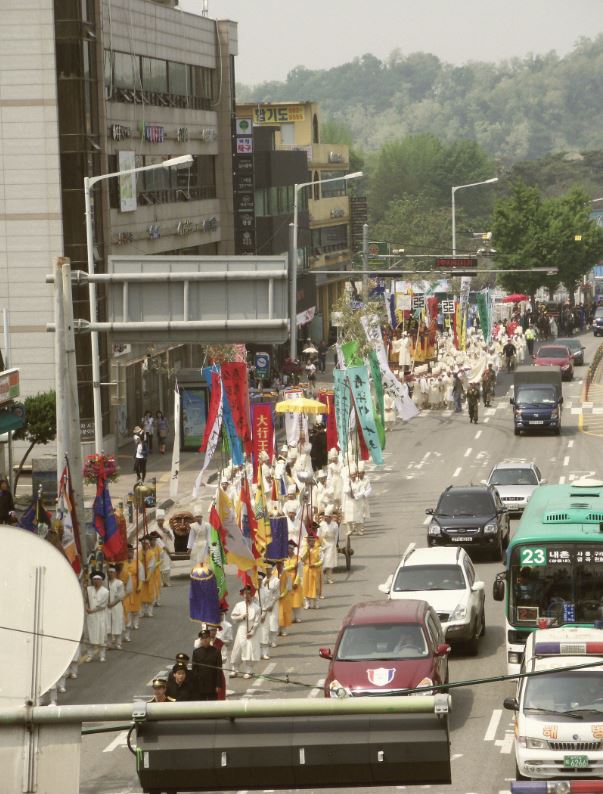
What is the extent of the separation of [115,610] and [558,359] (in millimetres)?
43762

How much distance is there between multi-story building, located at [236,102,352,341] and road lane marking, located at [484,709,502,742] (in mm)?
54409

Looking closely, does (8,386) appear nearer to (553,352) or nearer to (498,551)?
(498,551)

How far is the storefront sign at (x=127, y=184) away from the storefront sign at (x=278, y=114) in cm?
4646

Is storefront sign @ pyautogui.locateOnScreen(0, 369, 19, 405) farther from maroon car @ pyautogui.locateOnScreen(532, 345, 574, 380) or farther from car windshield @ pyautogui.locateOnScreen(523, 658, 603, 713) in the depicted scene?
maroon car @ pyautogui.locateOnScreen(532, 345, 574, 380)

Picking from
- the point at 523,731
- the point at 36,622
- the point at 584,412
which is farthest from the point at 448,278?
the point at 36,622

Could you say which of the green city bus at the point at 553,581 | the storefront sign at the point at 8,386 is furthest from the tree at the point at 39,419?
the green city bus at the point at 553,581

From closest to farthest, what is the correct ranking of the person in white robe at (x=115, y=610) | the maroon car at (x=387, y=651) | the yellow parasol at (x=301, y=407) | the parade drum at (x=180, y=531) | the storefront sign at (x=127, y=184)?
the maroon car at (x=387, y=651), the person in white robe at (x=115, y=610), the parade drum at (x=180, y=531), the yellow parasol at (x=301, y=407), the storefront sign at (x=127, y=184)

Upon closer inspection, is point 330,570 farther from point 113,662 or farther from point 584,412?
point 584,412

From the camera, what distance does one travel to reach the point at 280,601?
2631 cm

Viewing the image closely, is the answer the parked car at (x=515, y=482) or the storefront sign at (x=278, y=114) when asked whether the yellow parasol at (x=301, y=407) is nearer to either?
the parked car at (x=515, y=482)

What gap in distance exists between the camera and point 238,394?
34562 millimetres

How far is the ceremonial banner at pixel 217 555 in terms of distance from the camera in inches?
943

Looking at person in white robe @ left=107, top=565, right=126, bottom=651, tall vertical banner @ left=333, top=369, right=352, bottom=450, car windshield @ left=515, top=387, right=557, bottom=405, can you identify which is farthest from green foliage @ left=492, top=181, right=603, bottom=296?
person in white robe @ left=107, top=565, right=126, bottom=651

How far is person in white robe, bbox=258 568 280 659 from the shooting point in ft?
79.9
